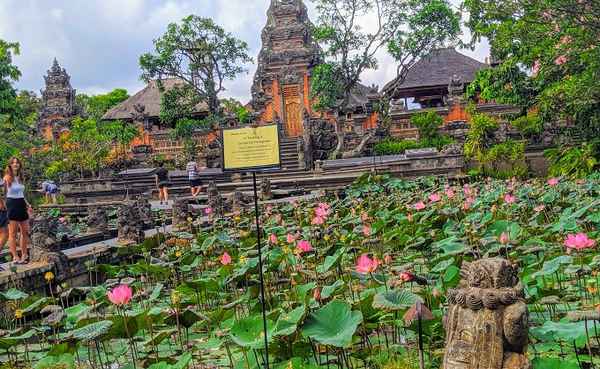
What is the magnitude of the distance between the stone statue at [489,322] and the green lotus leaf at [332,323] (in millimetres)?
484

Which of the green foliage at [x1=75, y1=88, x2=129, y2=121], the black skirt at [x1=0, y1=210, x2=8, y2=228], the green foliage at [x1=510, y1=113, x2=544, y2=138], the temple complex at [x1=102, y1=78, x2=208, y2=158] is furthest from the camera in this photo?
the green foliage at [x1=75, y1=88, x2=129, y2=121]

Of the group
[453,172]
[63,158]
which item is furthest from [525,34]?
[63,158]

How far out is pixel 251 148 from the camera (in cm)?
392

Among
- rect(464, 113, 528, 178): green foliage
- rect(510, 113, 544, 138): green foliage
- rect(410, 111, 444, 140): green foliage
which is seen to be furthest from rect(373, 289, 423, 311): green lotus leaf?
rect(410, 111, 444, 140): green foliage

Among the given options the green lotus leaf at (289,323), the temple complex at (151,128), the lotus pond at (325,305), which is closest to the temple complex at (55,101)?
the temple complex at (151,128)

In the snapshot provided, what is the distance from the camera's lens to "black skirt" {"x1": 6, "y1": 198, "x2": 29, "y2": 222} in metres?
7.53

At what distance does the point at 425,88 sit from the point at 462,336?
28001mm

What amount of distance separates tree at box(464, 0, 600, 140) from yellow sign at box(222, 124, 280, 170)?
23.3 feet

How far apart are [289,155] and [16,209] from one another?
696 inches

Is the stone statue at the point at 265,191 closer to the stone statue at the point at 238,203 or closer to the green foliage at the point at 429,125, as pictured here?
the stone statue at the point at 238,203

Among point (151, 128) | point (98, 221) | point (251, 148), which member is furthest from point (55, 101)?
point (251, 148)

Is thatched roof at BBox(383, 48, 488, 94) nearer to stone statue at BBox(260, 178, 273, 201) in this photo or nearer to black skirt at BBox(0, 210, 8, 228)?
stone statue at BBox(260, 178, 273, 201)

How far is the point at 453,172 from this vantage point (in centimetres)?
1706

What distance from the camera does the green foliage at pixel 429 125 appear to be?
2420 centimetres
